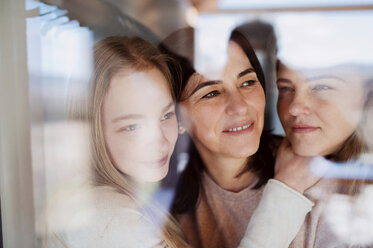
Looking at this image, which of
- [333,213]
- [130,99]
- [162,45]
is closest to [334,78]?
[333,213]

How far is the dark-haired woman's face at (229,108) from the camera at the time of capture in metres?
1.17

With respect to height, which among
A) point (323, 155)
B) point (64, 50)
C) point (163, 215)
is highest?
point (64, 50)

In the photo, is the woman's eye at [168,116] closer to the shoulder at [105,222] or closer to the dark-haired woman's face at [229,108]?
the dark-haired woman's face at [229,108]

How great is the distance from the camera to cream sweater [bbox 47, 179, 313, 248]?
1187mm

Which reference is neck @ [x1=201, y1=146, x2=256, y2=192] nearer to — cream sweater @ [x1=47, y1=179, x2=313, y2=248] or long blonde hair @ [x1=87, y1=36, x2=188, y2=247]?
cream sweater @ [x1=47, y1=179, x2=313, y2=248]

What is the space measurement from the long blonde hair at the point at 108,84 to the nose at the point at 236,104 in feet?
0.74

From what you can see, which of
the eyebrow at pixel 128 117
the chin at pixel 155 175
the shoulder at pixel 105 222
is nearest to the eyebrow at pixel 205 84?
the eyebrow at pixel 128 117

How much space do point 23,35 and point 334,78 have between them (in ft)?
4.13

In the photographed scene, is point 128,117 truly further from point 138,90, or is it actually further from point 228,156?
point 228,156

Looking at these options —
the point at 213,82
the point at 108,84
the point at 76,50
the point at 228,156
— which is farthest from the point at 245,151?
the point at 76,50

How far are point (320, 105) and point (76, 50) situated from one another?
98cm

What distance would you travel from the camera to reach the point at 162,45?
121 cm

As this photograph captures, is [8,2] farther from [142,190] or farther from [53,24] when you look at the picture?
[142,190]

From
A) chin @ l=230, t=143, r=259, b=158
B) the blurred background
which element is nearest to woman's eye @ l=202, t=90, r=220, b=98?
the blurred background
